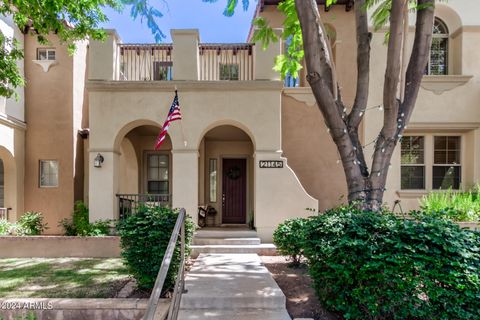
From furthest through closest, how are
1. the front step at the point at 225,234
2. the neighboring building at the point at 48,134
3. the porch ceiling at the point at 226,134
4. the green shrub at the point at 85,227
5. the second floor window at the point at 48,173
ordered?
1. the second floor window at the point at 48,173
2. the neighboring building at the point at 48,134
3. the porch ceiling at the point at 226,134
4. the front step at the point at 225,234
5. the green shrub at the point at 85,227

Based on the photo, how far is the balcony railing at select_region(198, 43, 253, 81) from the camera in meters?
9.12

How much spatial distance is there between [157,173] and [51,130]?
3.89 m

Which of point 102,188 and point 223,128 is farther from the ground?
point 223,128

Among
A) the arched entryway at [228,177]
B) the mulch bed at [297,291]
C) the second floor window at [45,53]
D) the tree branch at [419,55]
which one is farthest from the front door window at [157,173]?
the tree branch at [419,55]

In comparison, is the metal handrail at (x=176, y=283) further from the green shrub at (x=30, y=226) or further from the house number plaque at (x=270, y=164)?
the green shrub at (x=30, y=226)

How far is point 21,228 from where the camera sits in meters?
8.69

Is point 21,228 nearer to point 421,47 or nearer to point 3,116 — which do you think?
point 3,116

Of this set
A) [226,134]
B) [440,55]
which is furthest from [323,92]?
[440,55]

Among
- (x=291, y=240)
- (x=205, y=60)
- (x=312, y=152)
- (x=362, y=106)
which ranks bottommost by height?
(x=291, y=240)

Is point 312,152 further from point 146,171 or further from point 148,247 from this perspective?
point 148,247

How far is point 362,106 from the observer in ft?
17.4

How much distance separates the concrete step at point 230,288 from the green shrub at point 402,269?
3.24 ft

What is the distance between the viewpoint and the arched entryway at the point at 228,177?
36.9 ft

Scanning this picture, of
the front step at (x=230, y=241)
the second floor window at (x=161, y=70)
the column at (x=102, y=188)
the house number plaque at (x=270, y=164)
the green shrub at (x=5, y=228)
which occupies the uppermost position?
the second floor window at (x=161, y=70)
